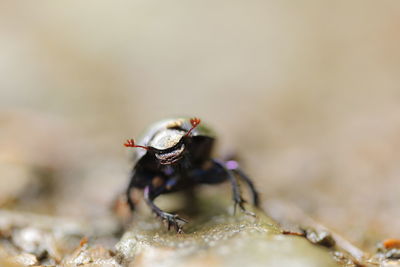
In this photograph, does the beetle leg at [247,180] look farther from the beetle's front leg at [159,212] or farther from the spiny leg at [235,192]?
the beetle's front leg at [159,212]

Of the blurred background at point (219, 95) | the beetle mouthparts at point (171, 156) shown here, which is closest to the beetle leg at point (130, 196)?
the beetle mouthparts at point (171, 156)

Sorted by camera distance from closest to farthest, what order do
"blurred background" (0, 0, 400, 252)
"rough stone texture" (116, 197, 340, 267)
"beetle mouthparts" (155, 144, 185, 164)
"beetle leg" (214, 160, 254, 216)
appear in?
"rough stone texture" (116, 197, 340, 267), "beetle mouthparts" (155, 144, 185, 164), "beetle leg" (214, 160, 254, 216), "blurred background" (0, 0, 400, 252)

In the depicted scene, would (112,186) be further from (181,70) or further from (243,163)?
(181,70)

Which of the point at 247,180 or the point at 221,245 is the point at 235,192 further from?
the point at 221,245

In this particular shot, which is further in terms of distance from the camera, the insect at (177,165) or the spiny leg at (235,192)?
the spiny leg at (235,192)

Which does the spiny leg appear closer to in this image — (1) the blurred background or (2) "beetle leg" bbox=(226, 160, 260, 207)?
(2) "beetle leg" bbox=(226, 160, 260, 207)

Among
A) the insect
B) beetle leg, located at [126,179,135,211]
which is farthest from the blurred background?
the insect
